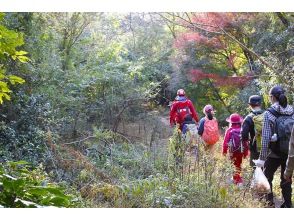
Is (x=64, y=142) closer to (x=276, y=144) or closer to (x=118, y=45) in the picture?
(x=118, y=45)

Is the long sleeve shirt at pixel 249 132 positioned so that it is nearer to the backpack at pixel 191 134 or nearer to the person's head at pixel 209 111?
the backpack at pixel 191 134

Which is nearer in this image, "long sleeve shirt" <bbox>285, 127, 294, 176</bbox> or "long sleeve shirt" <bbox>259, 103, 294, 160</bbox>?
"long sleeve shirt" <bbox>285, 127, 294, 176</bbox>

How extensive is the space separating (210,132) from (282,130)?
4.26 ft

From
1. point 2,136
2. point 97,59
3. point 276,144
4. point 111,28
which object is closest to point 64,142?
point 2,136

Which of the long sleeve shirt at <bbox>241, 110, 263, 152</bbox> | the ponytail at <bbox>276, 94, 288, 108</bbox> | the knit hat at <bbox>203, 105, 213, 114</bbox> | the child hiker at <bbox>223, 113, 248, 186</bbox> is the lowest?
the child hiker at <bbox>223, 113, 248, 186</bbox>

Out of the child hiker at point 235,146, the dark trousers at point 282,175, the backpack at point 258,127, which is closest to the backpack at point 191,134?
the child hiker at point 235,146

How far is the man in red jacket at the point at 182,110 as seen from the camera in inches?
198

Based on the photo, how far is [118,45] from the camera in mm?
5219

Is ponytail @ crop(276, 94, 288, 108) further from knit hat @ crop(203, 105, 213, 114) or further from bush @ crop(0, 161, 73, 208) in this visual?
bush @ crop(0, 161, 73, 208)

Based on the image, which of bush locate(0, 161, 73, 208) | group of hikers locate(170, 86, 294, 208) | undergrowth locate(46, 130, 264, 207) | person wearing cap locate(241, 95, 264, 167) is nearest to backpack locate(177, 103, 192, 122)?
group of hikers locate(170, 86, 294, 208)

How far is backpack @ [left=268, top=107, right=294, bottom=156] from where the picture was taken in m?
3.70

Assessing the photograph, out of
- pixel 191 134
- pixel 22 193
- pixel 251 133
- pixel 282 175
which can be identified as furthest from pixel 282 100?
pixel 22 193

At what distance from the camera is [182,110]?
5.10m

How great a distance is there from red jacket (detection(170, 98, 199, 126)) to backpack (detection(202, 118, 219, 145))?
0.14 metres
